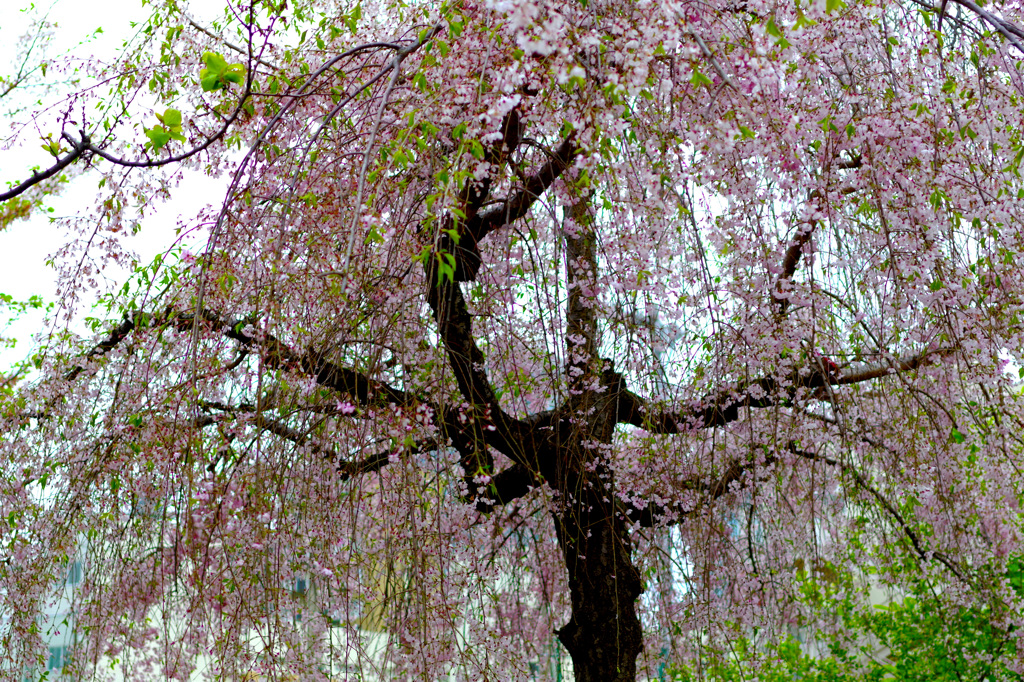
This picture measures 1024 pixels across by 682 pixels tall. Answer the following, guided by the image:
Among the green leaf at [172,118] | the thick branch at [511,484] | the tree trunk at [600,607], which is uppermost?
the thick branch at [511,484]

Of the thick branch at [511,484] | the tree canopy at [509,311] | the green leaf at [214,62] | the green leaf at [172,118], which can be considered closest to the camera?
the green leaf at [214,62]

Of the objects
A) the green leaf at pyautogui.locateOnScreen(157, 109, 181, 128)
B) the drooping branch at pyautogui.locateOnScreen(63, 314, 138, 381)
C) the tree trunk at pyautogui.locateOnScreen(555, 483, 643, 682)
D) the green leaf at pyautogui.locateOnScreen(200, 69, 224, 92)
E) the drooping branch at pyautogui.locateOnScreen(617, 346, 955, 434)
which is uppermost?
the drooping branch at pyautogui.locateOnScreen(63, 314, 138, 381)

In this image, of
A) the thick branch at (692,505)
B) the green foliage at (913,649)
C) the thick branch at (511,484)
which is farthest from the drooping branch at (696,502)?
the green foliage at (913,649)

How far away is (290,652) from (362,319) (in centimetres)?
208

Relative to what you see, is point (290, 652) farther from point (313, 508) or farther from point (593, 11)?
point (593, 11)

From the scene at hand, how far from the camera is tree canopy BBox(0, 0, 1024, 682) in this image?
212 cm

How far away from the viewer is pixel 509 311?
298 centimetres

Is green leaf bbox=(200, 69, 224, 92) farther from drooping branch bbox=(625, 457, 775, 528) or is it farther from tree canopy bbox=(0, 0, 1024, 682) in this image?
drooping branch bbox=(625, 457, 775, 528)

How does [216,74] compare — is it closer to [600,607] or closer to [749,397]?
[749,397]

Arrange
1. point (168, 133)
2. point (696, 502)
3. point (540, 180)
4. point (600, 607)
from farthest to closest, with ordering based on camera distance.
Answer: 1. point (600, 607)
2. point (696, 502)
3. point (540, 180)
4. point (168, 133)

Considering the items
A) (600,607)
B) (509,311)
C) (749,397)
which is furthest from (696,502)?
(509,311)

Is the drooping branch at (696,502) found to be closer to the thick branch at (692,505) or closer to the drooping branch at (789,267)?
the thick branch at (692,505)

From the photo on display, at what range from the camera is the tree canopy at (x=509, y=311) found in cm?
212

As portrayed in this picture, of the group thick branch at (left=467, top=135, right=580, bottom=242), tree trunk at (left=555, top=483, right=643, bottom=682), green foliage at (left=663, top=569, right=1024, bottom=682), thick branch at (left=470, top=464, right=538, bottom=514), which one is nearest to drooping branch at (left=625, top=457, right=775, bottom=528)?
tree trunk at (left=555, top=483, right=643, bottom=682)
